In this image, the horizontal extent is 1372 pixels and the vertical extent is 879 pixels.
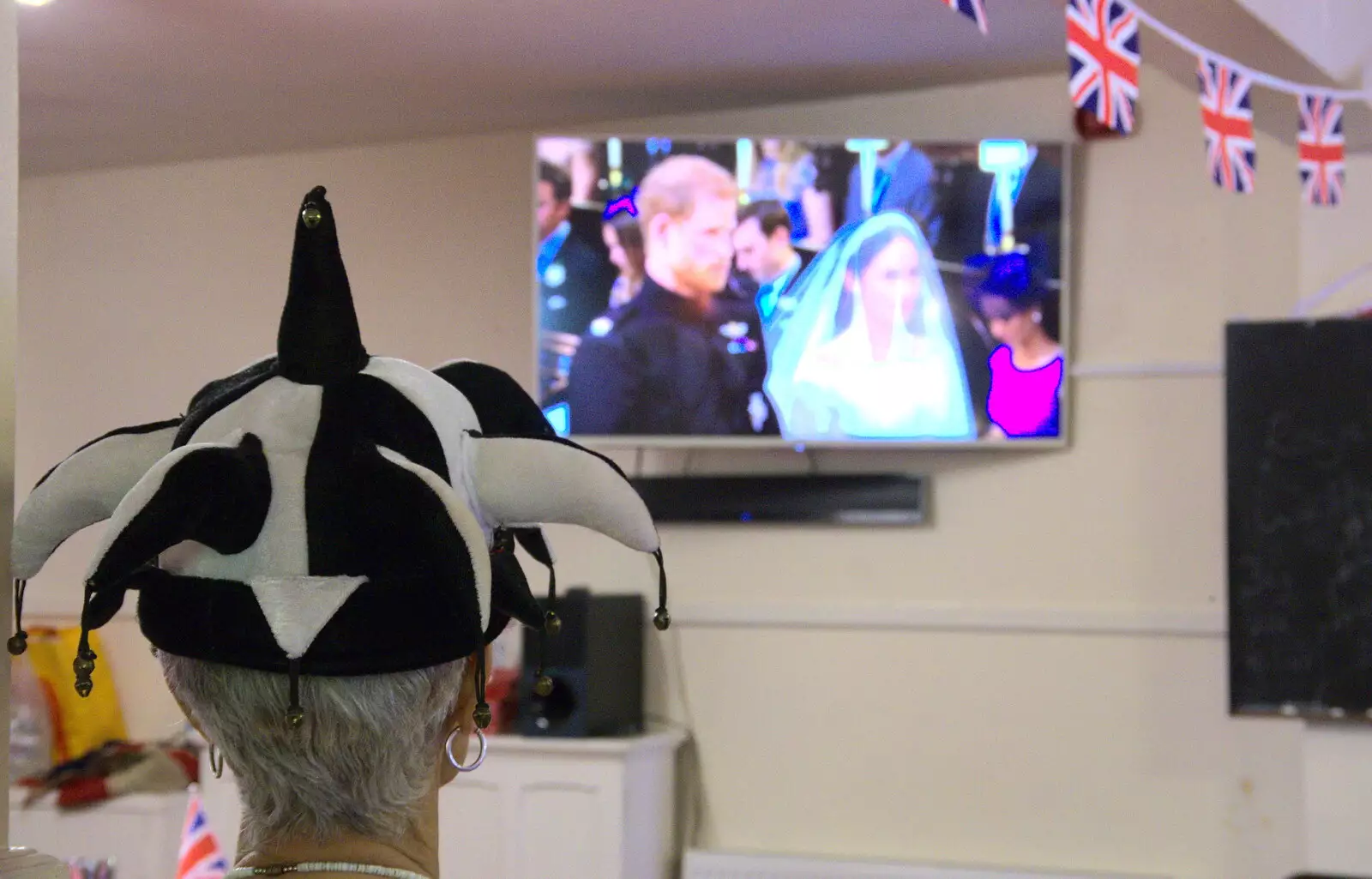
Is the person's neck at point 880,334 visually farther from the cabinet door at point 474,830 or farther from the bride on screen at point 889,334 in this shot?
the cabinet door at point 474,830

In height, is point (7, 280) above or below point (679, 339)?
below

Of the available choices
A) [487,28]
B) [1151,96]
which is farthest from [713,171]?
[1151,96]

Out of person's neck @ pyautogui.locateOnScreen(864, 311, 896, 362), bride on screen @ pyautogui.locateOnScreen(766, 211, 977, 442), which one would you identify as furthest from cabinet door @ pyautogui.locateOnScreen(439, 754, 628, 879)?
person's neck @ pyautogui.locateOnScreen(864, 311, 896, 362)

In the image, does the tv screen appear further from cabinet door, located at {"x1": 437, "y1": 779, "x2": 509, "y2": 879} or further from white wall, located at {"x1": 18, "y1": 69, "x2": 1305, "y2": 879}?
cabinet door, located at {"x1": 437, "y1": 779, "x2": 509, "y2": 879}

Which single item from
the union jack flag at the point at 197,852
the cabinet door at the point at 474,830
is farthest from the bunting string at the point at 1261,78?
the cabinet door at the point at 474,830

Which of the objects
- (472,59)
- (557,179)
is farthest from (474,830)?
(472,59)

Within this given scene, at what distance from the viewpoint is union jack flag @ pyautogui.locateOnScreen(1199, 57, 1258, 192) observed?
297 centimetres

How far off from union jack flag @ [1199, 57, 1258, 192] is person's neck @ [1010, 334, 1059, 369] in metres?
0.80

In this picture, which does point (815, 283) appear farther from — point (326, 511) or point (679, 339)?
point (326, 511)

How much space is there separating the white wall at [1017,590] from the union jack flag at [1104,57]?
52.5 inches

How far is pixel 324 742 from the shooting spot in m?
1.06

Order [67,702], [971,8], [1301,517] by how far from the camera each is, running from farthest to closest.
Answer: [67,702] → [1301,517] → [971,8]

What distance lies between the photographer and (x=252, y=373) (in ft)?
3.73

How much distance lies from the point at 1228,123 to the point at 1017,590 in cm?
147
